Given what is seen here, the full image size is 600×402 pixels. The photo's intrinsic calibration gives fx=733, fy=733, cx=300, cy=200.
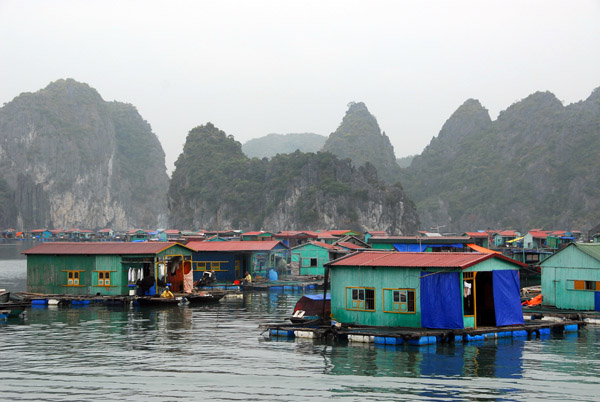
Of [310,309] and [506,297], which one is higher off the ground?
[506,297]

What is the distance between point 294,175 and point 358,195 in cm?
1652

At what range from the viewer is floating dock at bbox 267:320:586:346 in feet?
85.5

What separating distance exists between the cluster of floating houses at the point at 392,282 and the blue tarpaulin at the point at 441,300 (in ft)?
0.12

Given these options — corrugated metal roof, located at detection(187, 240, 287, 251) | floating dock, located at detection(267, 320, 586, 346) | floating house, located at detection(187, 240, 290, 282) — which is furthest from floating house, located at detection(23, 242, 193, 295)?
floating dock, located at detection(267, 320, 586, 346)

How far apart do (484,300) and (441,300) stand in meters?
3.14

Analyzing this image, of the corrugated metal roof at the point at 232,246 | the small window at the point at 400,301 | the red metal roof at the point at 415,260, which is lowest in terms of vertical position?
the small window at the point at 400,301

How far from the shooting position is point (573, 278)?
118 ft

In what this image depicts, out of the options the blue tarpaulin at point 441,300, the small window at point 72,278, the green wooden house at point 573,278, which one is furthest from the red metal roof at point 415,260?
the small window at point 72,278

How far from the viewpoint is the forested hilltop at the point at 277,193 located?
16262 cm

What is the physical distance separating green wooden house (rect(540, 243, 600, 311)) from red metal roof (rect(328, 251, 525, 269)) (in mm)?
7808

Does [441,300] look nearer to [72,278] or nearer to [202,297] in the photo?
[202,297]

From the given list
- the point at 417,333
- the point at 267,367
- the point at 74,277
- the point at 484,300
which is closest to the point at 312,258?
the point at 74,277

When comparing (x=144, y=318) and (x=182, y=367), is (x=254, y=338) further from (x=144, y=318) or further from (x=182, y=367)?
(x=144, y=318)

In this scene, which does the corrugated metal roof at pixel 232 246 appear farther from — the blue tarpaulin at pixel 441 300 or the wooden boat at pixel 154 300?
the blue tarpaulin at pixel 441 300
